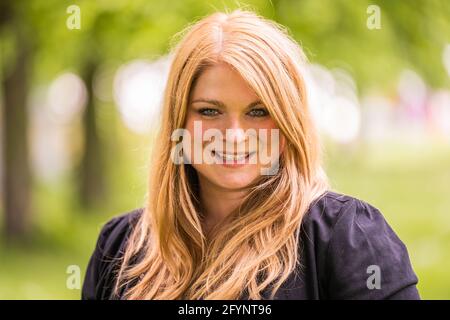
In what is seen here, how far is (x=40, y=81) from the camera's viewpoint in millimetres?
9664

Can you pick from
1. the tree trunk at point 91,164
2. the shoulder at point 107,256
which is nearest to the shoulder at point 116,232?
the shoulder at point 107,256

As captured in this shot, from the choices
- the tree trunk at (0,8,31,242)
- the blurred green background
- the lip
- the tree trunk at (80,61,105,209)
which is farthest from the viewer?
the tree trunk at (80,61,105,209)

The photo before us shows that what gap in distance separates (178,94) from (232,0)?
6.40ft

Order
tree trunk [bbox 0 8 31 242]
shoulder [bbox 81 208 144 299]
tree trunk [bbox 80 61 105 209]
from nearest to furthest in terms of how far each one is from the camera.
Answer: shoulder [bbox 81 208 144 299], tree trunk [bbox 0 8 31 242], tree trunk [bbox 80 61 105 209]

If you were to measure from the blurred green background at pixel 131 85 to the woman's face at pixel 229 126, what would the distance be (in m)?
0.26

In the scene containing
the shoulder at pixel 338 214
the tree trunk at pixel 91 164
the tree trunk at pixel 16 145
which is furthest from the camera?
the tree trunk at pixel 91 164

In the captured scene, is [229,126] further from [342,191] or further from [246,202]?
[342,191]

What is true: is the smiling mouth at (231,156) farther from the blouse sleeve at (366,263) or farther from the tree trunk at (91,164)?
the tree trunk at (91,164)

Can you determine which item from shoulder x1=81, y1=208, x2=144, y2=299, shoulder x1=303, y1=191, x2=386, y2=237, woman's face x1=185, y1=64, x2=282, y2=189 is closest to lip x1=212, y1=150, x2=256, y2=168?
woman's face x1=185, y1=64, x2=282, y2=189

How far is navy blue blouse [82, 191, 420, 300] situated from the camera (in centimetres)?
159

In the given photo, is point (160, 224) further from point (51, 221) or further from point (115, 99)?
point (115, 99)

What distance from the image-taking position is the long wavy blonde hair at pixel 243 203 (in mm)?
1723

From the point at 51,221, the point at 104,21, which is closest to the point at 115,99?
the point at 51,221

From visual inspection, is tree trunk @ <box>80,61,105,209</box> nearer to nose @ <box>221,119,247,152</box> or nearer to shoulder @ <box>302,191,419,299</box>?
nose @ <box>221,119,247,152</box>
